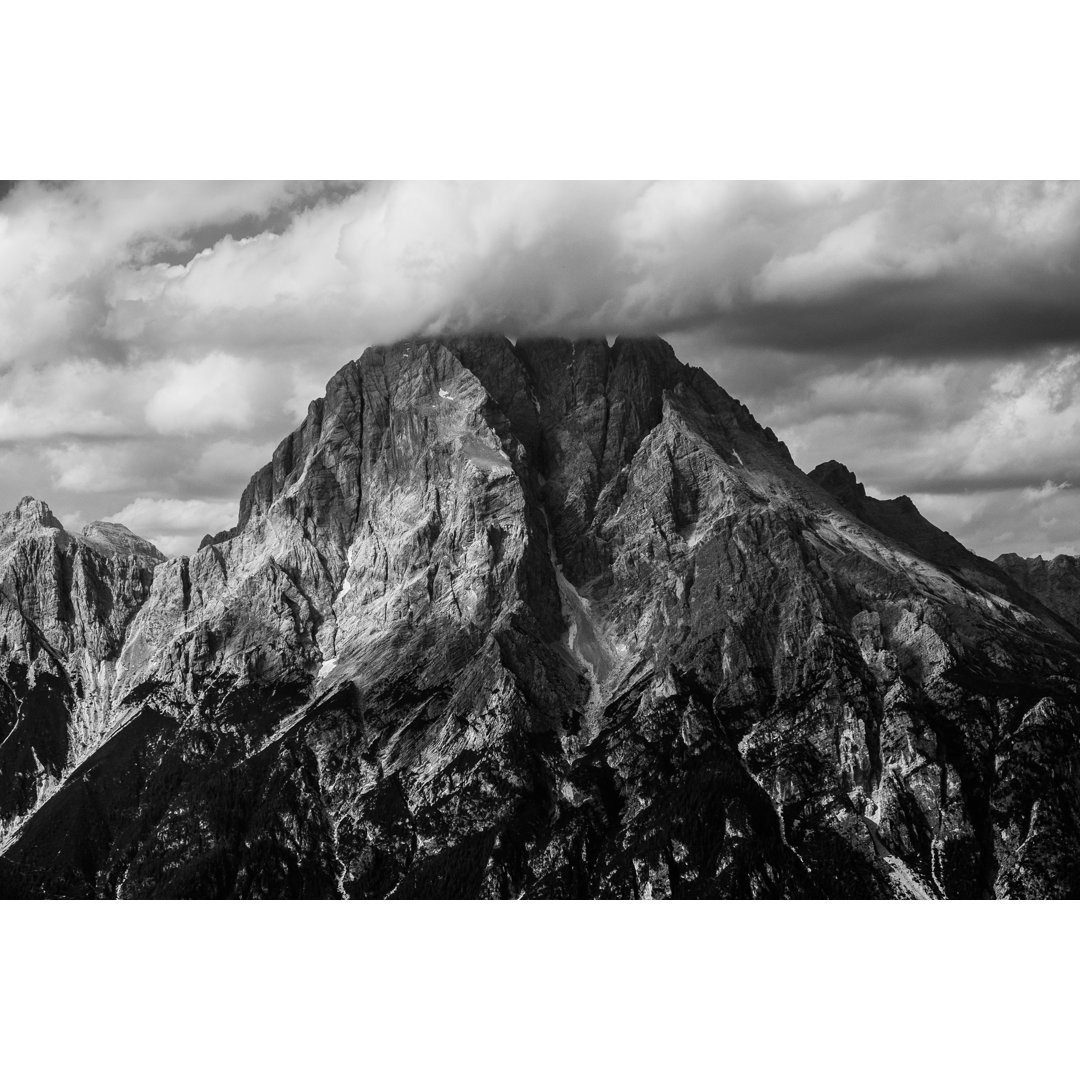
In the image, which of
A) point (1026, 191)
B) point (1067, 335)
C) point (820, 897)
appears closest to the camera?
point (1026, 191)

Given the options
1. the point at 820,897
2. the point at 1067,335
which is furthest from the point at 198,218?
the point at 820,897

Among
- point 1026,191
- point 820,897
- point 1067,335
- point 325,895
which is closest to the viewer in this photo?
point 1026,191

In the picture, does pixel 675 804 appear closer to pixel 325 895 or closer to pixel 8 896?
pixel 325 895

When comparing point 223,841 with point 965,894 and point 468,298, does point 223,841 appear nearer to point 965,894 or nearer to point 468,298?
point 468,298

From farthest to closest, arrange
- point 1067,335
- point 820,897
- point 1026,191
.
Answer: point 820,897 < point 1067,335 < point 1026,191

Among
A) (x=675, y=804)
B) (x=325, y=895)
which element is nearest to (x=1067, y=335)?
(x=675, y=804)

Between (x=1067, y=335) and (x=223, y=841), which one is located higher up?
(x=1067, y=335)

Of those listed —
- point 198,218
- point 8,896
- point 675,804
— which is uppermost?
point 198,218

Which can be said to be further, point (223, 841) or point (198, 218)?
point (223, 841)

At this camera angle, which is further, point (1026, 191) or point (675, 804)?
point (675, 804)

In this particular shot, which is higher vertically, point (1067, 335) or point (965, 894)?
point (1067, 335)
